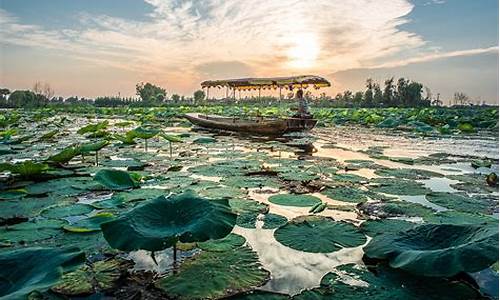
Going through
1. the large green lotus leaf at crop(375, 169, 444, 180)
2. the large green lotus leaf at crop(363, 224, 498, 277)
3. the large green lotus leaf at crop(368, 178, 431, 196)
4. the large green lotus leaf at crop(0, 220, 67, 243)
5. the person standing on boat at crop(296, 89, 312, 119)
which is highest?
the person standing on boat at crop(296, 89, 312, 119)

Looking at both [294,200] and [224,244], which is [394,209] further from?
[224,244]

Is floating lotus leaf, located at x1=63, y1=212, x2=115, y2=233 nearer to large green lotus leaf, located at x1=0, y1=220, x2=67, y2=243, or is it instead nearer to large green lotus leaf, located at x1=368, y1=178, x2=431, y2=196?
large green lotus leaf, located at x1=0, y1=220, x2=67, y2=243

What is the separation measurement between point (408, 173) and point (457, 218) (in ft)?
7.40

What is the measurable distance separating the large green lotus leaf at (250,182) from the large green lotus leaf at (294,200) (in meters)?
0.63

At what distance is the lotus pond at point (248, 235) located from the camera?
5.87 ft

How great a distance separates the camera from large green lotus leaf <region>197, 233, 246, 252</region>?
2.41m

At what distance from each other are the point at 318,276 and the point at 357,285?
0.28 meters

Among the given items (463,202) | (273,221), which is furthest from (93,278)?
(463,202)

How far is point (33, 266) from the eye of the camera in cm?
152

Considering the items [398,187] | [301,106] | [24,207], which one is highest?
[301,106]

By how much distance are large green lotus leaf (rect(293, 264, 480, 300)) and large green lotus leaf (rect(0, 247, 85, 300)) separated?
115 cm

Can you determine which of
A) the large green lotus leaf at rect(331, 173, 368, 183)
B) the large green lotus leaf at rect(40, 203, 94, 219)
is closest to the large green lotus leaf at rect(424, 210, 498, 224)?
the large green lotus leaf at rect(331, 173, 368, 183)

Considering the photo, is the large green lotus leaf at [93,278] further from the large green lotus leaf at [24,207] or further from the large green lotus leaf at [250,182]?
the large green lotus leaf at [250,182]

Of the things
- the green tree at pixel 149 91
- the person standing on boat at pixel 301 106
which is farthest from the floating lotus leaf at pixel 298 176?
the green tree at pixel 149 91
